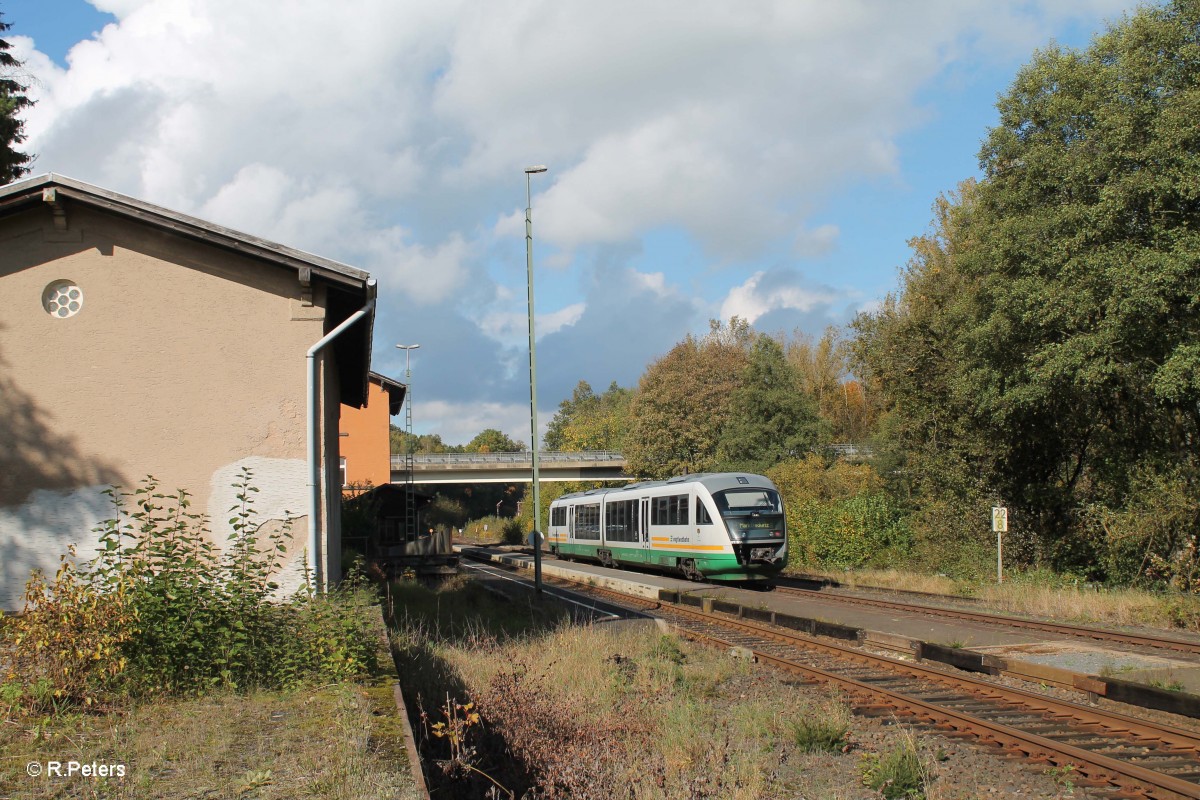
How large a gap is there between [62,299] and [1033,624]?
558 inches

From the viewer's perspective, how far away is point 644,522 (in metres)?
26.4

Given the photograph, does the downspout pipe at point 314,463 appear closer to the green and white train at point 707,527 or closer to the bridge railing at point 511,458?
the green and white train at point 707,527

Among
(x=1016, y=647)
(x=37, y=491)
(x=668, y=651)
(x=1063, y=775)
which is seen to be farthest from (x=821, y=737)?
(x=37, y=491)

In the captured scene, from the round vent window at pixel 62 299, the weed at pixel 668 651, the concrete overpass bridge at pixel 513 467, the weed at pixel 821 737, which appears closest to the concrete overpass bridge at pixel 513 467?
the concrete overpass bridge at pixel 513 467

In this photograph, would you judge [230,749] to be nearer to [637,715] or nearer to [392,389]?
[637,715]

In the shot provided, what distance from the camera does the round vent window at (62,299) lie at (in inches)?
381

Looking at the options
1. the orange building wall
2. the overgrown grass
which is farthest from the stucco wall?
the orange building wall

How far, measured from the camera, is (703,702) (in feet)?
30.3

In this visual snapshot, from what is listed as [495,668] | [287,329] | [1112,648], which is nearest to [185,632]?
[495,668]

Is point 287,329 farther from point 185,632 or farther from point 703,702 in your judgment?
point 703,702

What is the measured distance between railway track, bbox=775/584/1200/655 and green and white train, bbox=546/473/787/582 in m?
1.88

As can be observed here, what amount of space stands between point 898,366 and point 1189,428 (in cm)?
790

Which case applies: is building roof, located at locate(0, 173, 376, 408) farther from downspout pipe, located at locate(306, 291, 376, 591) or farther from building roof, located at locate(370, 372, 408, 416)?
building roof, located at locate(370, 372, 408, 416)

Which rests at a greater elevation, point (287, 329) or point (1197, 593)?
point (287, 329)
